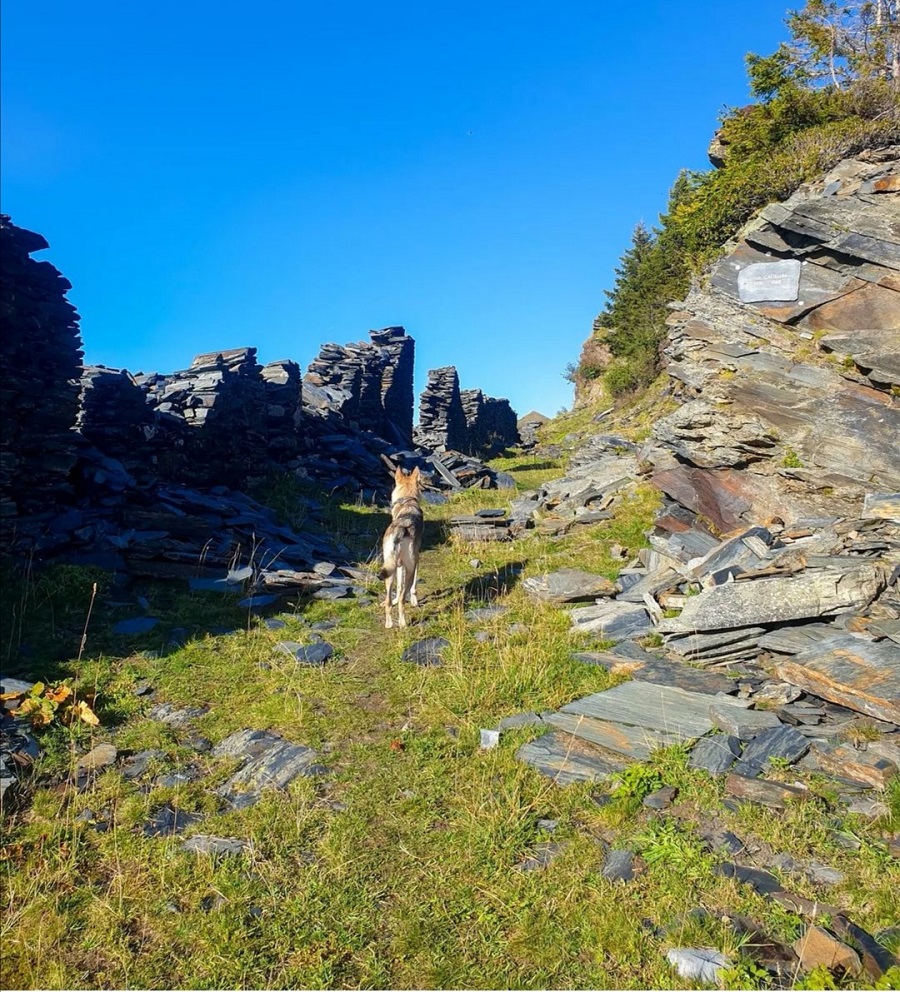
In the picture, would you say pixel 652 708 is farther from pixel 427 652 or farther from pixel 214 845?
pixel 214 845

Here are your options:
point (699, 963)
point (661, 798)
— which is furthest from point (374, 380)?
point (699, 963)

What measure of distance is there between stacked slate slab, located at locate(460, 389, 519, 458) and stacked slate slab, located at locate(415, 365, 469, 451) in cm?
212

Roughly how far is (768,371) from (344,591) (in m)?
9.36

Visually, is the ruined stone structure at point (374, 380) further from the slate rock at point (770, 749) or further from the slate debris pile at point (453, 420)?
the slate rock at point (770, 749)

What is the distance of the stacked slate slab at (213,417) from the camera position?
18.0 metres

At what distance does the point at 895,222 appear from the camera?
11320mm

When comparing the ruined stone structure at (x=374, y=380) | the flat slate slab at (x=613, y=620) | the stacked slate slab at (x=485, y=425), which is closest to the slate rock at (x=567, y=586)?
the flat slate slab at (x=613, y=620)

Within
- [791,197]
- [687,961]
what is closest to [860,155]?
[791,197]

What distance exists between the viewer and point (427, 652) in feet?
30.1

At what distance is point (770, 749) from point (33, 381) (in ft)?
45.6

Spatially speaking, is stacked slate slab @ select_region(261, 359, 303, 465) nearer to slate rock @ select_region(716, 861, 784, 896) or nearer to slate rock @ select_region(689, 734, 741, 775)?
slate rock @ select_region(689, 734, 741, 775)

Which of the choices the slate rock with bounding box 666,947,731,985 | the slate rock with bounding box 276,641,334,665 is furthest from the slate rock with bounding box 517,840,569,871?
the slate rock with bounding box 276,641,334,665

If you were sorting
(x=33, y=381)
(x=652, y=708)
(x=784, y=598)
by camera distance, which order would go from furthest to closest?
(x=33, y=381)
(x=784, y=598)
(x=652, y=708)

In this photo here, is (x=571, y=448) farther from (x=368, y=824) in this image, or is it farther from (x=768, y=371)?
(x=368, y=824)
